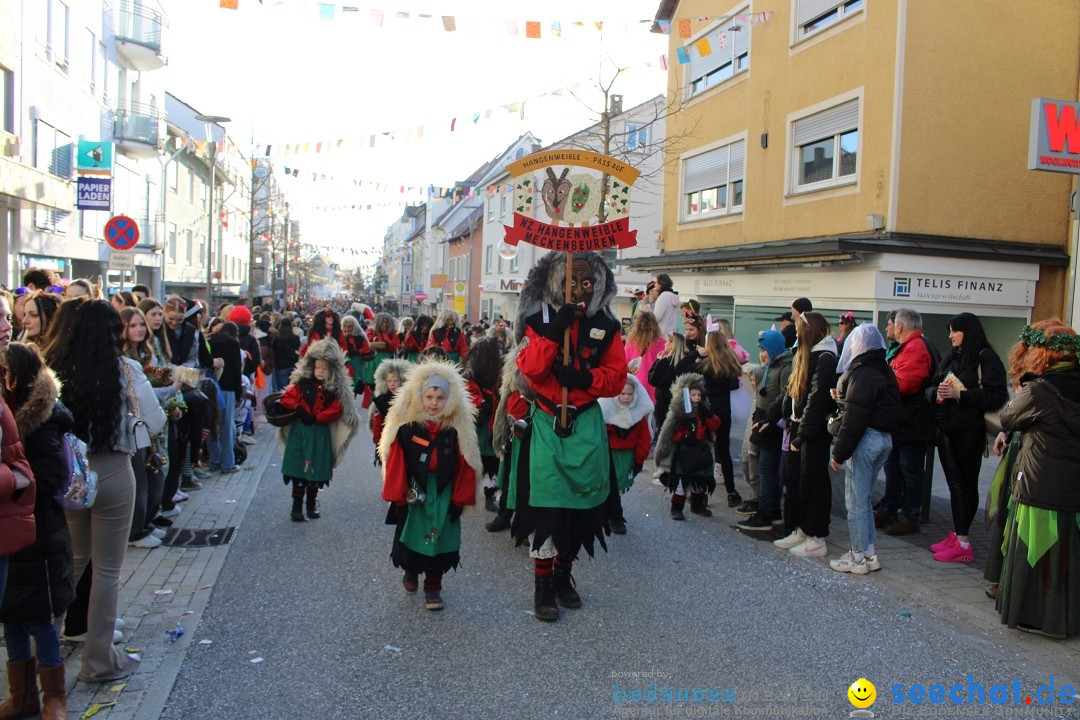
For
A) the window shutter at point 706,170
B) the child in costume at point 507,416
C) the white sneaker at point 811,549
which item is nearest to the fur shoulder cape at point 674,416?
the white sneaker at point 811,549

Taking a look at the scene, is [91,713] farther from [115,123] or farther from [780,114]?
[115,123]

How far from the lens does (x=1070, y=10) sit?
45.6 ft

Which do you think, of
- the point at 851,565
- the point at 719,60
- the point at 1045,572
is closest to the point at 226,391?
the point at 851,565

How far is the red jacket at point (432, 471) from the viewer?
4.93 meters

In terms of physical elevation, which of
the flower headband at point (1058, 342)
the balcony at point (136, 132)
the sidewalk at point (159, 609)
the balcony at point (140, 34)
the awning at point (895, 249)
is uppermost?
the balcony at point (140, 34)

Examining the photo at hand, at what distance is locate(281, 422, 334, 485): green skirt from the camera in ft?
23.4

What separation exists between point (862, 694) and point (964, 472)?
124 inches

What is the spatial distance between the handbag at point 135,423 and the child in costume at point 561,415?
2108 millimetres

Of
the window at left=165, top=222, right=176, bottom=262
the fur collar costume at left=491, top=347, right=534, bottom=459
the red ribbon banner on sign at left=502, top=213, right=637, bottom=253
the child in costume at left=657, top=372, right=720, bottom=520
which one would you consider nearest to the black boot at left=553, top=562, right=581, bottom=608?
the fur collar costume at left=491, top=347, right=534, bottom=459

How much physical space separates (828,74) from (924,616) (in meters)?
12.2

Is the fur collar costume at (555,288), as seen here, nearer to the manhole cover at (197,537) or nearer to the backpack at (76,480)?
the backpack at (76,480)

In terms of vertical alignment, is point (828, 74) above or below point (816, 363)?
above

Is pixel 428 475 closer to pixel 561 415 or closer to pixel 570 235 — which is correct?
pixel 561 415

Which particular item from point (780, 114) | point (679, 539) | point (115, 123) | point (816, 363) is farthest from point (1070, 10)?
point (115, 123)
